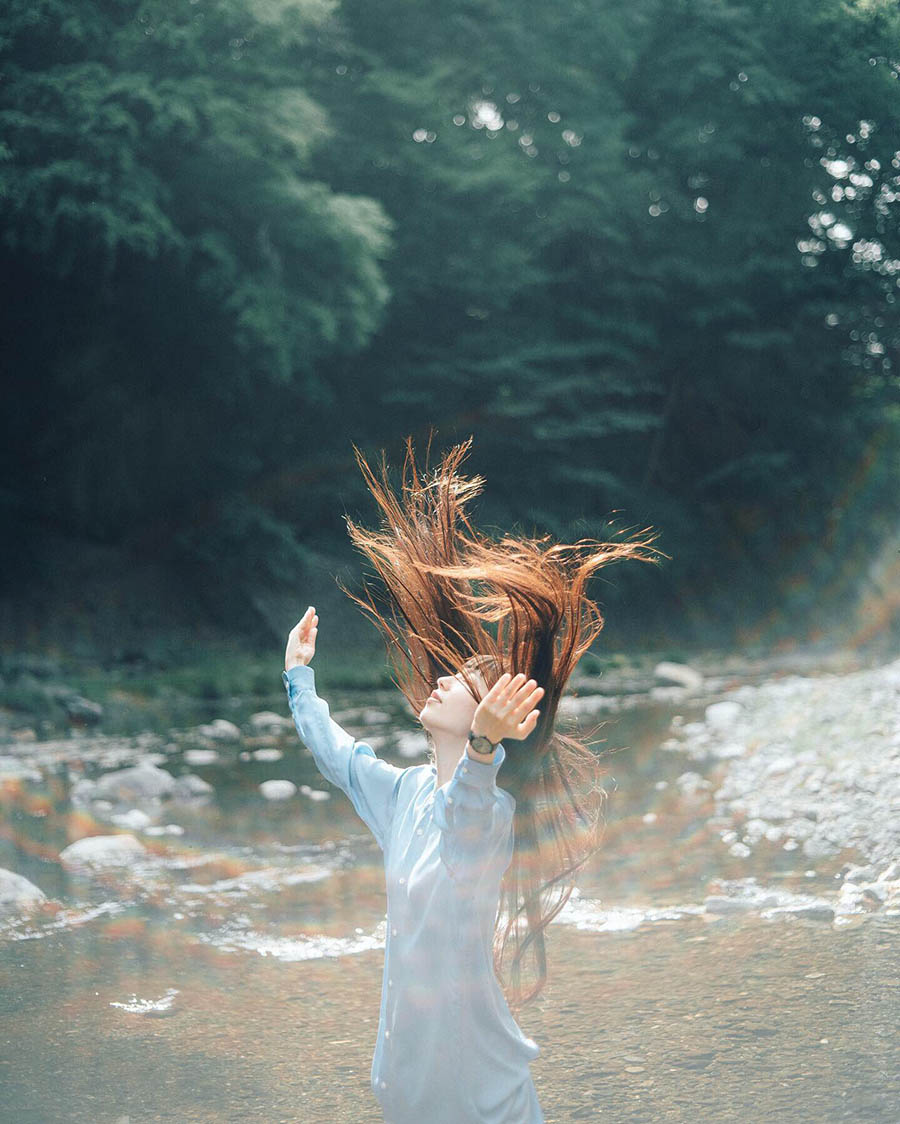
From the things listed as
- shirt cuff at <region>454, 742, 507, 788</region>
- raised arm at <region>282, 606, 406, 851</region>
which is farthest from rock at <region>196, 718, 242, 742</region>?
shirt cuff at <region>454, 742, 507, 788</region>

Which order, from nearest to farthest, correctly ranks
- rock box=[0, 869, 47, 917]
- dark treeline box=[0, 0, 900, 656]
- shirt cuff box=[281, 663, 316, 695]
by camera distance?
1. shirt cuff box=[281, 663, 316, 695]
2. rock box=[0, 869, 47, 917]
3. dark treeline box=[0, 0, 900, 656]

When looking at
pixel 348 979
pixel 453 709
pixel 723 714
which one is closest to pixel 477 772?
pixel 453 709

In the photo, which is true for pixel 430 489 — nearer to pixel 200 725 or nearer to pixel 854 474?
pixel 200 725

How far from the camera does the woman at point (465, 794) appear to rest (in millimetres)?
1868

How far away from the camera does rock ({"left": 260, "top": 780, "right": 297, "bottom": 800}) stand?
6.82 metres

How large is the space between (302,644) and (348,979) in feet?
5.44

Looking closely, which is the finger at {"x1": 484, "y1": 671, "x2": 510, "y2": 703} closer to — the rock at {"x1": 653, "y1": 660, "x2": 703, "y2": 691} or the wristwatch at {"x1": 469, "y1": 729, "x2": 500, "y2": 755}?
the wristwatch at {"x1": 469, "y1": 729, "x2": 500, "y2": 755}

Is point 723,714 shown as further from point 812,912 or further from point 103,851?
point 103,851

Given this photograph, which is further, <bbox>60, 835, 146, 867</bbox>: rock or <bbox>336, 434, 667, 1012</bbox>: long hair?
<bbox>60, 835, 146, 867</bbox>: rock

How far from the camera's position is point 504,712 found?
1.71m

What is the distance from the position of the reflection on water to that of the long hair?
920mm

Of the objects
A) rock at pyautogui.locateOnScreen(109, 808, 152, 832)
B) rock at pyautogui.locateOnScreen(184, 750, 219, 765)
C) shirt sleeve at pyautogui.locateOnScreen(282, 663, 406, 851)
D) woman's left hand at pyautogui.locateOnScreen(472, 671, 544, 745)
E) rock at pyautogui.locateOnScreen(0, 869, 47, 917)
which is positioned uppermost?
woman's left hand at pyautogui.locateOnScreen(472, 671, 544, 745)

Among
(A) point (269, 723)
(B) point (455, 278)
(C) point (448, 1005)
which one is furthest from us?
(B) point (455, 278)

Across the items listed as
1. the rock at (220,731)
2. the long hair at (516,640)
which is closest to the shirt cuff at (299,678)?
the long hair at (516,640)
